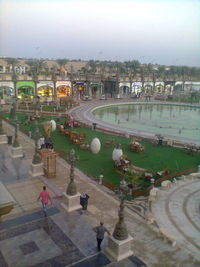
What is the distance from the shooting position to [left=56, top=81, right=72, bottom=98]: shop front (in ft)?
220

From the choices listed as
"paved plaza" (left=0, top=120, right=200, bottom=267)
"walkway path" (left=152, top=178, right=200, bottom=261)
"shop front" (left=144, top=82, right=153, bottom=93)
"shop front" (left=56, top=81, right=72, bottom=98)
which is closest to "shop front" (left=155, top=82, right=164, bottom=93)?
"shop front" (left=144, top=82, right=153, bottom=93)

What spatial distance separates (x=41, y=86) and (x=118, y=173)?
46.8 meters

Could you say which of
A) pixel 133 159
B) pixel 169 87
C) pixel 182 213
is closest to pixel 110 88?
pixel 169 87

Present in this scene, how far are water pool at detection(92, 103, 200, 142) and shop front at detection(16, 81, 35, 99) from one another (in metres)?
15.9

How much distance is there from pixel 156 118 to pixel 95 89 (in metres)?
30.1

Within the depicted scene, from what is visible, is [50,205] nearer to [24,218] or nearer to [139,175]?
[24,218]

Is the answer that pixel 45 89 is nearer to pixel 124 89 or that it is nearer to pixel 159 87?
pixel 124 89

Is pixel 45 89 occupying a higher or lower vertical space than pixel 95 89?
higher

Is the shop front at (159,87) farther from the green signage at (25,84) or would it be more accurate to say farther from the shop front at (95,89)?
the green signage at (25,84)

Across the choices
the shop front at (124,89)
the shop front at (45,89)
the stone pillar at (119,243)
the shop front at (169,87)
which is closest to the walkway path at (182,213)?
the stone pillar at (119,243)

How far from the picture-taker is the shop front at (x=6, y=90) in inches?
2314

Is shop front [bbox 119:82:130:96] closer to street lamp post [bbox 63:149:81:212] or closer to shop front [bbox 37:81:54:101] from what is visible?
shop front [bbox 37:81:54:101]

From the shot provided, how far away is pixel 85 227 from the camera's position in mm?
13797

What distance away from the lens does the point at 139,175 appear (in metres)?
19.0
